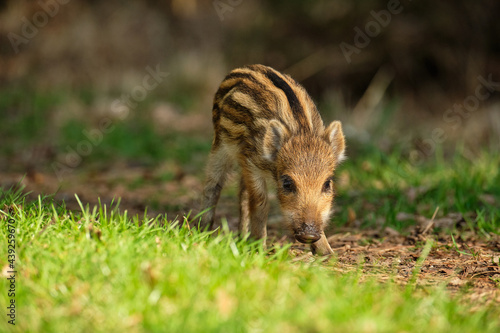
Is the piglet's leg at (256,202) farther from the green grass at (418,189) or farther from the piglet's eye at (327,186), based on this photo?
the green grass at (418,189)

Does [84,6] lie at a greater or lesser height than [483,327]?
greater

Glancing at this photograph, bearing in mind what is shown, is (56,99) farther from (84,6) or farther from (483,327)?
(483,327)

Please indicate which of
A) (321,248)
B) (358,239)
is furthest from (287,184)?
(358,239)

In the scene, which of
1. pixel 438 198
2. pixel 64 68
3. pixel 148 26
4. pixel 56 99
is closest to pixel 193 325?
pixel 438 198

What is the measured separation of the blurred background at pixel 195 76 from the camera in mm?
8812

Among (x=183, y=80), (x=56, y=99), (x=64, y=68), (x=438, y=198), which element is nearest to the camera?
(x=438, y=198)

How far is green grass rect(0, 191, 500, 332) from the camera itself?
279 centimetres

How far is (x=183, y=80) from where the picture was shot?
1254cm

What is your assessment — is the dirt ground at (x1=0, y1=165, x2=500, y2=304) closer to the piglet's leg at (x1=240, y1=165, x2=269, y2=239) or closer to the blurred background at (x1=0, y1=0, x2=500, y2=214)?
the blurred background at (x1=0, y1=0, x2=500, y2=214)

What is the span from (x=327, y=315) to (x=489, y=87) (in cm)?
1141

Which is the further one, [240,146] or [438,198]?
[438,198]

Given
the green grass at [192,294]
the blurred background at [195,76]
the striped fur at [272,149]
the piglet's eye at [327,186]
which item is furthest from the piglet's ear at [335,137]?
the blurred background at [195,76]

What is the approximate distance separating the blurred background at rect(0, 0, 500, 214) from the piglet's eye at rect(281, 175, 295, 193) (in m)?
2.35

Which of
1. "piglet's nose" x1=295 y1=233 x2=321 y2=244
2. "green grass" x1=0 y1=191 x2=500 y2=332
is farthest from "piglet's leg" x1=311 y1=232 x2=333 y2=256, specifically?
"green grass" x1=0 y1=191 x2=500 y2=332
